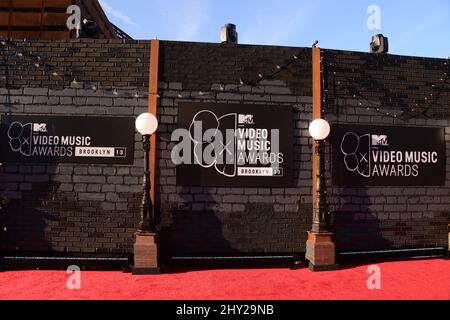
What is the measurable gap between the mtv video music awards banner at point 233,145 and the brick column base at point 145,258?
58.2 inches

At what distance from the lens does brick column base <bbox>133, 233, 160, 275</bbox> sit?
18.7 ft

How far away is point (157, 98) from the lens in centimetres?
656

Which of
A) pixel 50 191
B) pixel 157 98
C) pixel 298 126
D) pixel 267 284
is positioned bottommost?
pixel 267 284

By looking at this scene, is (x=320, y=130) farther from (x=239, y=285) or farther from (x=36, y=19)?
(x=36, y=19)

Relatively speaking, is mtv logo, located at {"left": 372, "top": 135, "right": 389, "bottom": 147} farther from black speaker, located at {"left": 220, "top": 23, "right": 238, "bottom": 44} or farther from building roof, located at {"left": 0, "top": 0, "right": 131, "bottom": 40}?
building roof, located at {"left": 0, "top": 0, "right": 131, "bottom": 40}

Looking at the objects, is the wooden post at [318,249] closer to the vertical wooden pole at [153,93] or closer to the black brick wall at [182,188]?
the black brick wall at [182,188]

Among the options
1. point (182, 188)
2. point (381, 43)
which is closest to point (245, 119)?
point (182, 188)

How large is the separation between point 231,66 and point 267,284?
469 cm

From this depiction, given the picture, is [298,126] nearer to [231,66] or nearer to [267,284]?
[231,66]

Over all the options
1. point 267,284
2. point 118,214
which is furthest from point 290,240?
point 118,214

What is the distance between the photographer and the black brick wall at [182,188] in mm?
6379

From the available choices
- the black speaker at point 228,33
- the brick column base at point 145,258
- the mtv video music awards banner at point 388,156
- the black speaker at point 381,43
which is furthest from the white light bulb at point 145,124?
the black speaker at point 381,43

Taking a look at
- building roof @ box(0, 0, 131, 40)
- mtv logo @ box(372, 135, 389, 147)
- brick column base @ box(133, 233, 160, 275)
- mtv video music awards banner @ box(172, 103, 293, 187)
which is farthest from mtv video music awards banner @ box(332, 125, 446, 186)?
building roof @ box(0, 0, 131, 40)
